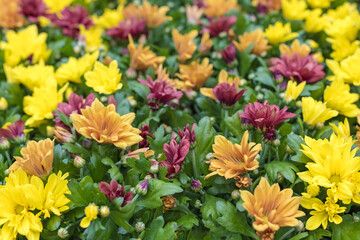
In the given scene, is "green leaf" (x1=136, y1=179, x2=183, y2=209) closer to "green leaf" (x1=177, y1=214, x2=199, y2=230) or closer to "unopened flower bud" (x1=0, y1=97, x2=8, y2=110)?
"green leaf" (x1=177, y1=214, x2=199, y2=230)

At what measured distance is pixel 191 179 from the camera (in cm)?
154

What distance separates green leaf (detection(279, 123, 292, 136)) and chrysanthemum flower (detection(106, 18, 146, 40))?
1.18 metres

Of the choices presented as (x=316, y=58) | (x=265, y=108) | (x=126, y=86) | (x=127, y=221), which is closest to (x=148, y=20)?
(x=126, y=86)

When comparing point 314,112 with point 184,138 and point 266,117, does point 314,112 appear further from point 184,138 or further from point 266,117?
point 184,138

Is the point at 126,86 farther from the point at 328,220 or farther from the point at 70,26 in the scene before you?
the point at 328,220

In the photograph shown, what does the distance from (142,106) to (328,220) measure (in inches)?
38.1

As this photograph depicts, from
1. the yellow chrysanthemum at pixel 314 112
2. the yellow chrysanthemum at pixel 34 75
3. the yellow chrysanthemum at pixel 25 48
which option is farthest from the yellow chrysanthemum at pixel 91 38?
the yellow chrysanthemum at pixel 314 112

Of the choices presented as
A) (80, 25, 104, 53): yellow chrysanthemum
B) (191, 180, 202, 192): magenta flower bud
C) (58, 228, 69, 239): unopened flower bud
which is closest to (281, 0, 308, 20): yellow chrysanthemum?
(80, 25, 104, 53): yellow chrysanthemum

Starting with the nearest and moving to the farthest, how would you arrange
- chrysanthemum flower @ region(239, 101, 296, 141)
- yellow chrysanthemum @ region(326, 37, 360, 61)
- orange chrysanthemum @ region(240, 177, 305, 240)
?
1. orange chrysanthemum @ region(240, 177, 305, 240)
2. chrysanthemum flower @ region(239, 101, 296, 141)
3. yellow chrysanthemum @ region(326, 37, 360, 61)

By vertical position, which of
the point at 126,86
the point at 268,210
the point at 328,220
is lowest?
the point at 328,220

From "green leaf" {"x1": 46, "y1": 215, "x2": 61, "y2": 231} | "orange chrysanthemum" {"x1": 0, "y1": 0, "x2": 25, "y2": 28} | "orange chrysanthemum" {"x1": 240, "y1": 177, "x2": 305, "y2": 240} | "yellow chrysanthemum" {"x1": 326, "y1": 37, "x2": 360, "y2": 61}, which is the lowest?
"green leaf" {"x1": 46, "y1": 215, "x2": 61, "y2": 231}

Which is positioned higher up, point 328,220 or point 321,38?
point 321,38

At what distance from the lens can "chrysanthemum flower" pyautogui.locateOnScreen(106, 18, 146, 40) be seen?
2.38 metres

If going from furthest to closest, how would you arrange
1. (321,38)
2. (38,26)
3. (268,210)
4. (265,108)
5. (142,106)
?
(38,26) < (321,38) < (142,106) < (265,108) < (268,210)
